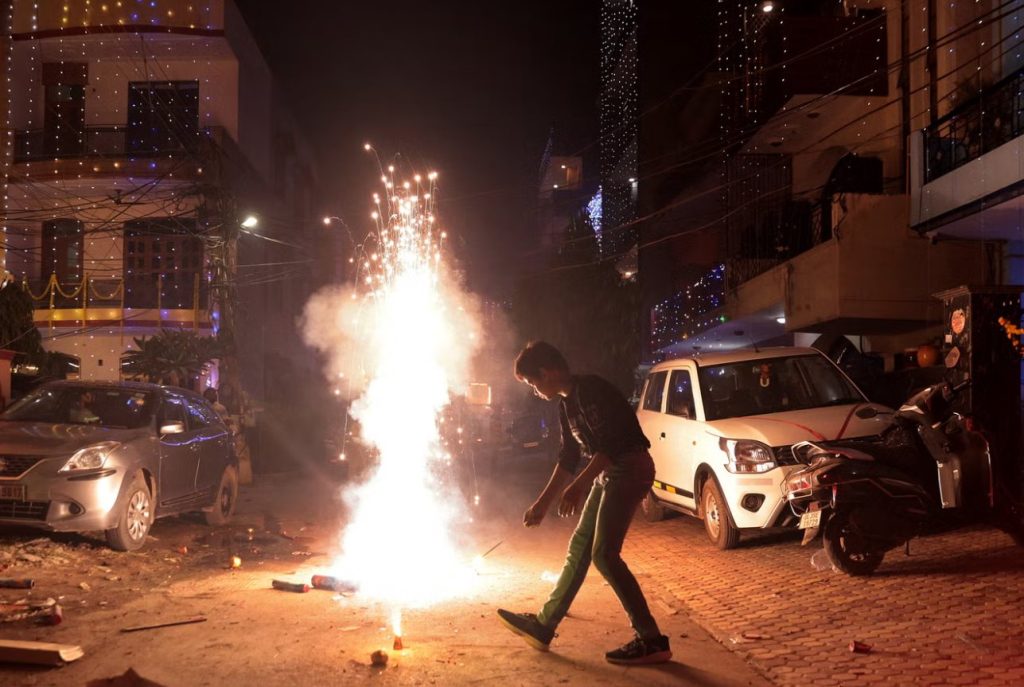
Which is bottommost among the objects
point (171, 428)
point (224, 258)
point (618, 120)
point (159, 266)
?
point (171, 428)

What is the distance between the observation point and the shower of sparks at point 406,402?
863 centimetres

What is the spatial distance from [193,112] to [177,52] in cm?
178

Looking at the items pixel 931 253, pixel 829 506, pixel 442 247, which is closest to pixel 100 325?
pixel 442 247

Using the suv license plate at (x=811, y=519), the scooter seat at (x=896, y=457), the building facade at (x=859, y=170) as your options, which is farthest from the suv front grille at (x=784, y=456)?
the building facade at (x=859, y=170)

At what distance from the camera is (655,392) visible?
1179 centimetres

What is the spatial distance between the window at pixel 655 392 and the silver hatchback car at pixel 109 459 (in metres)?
5.80

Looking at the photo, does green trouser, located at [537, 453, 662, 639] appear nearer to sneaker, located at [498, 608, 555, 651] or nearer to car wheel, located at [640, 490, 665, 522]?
sneaker, located at [498, 608, 555, 651]

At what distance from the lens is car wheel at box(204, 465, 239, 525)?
1205cm

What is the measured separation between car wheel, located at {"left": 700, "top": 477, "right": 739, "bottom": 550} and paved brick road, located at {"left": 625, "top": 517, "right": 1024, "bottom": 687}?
0.15m

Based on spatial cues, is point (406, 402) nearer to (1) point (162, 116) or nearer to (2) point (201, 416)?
(2) point (201, 416)

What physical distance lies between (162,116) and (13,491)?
20.5 m

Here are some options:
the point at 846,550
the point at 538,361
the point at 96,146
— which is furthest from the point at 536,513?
the point at 96,146

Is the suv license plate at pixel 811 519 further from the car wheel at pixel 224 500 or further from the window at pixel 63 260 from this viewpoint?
the window at pixel 63 260

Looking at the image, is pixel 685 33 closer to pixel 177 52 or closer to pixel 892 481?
pixel 177 52
